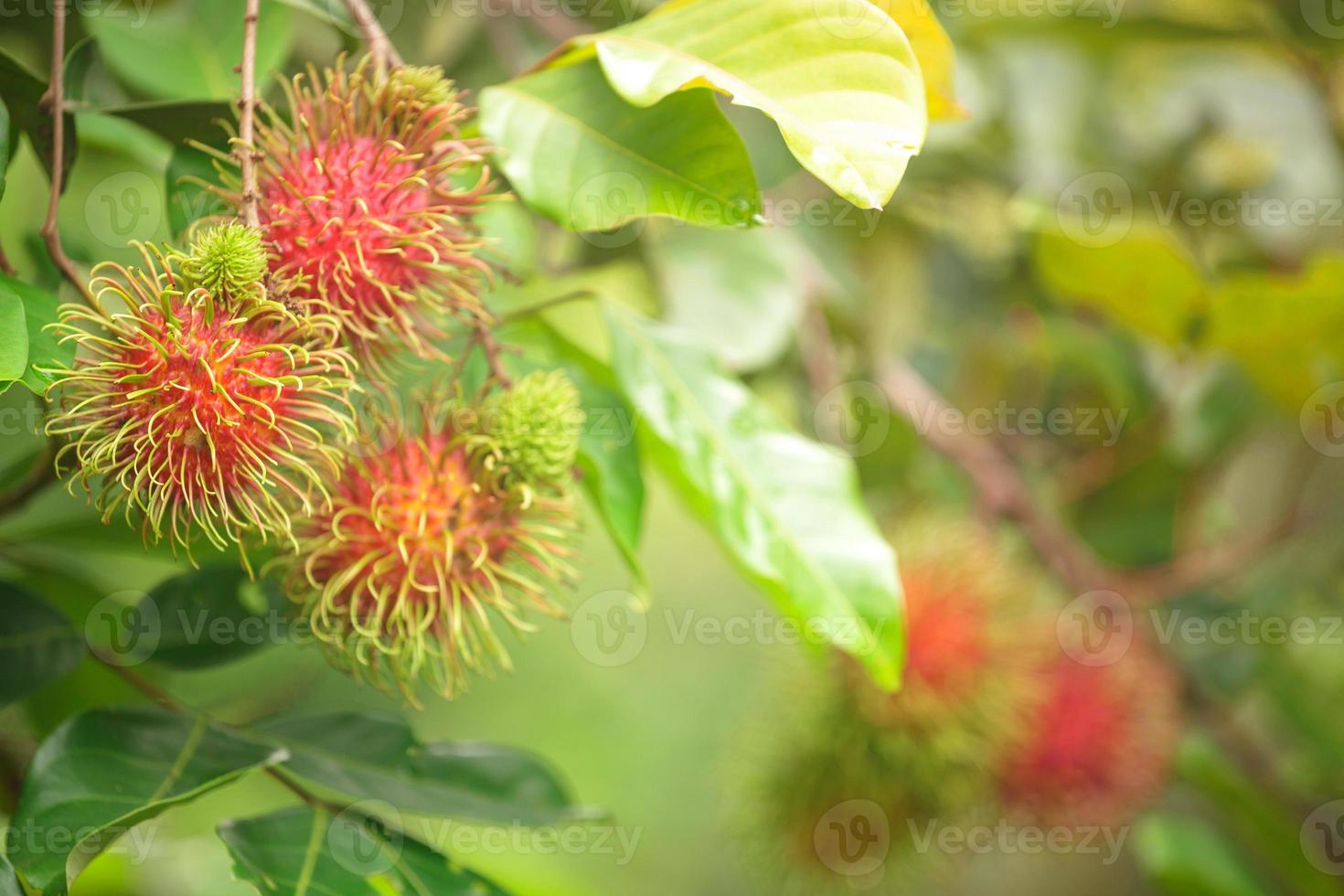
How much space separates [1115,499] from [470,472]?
3.76 feet

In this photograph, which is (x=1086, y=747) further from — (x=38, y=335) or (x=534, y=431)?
(x=38, y=335)

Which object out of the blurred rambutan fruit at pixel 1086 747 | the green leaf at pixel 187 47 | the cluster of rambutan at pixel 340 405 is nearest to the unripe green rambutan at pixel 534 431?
the cluster of rambutan at pixel 340 405

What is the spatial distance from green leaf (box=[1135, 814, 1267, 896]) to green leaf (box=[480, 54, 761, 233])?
1070mm

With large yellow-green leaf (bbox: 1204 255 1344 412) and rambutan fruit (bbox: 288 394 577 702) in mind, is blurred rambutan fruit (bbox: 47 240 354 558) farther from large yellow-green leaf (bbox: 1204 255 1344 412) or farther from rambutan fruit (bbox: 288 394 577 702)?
large yellow-green leaf (bbox: 1204 255 1344 412)

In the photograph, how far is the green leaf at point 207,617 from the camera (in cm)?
74

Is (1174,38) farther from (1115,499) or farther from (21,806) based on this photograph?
(21,806)

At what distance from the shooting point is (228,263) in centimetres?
47

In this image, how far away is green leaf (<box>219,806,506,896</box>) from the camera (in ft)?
1.87

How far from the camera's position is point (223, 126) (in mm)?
618

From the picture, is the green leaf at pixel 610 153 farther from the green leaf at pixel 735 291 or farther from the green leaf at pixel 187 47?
the green leaf at pixel 735 291

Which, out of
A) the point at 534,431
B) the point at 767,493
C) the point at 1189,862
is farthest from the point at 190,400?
the point at 1189,862

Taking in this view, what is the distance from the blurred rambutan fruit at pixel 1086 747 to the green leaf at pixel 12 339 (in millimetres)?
1035

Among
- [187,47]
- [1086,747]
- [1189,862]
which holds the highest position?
[187,47]

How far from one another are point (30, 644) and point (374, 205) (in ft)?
1.25
